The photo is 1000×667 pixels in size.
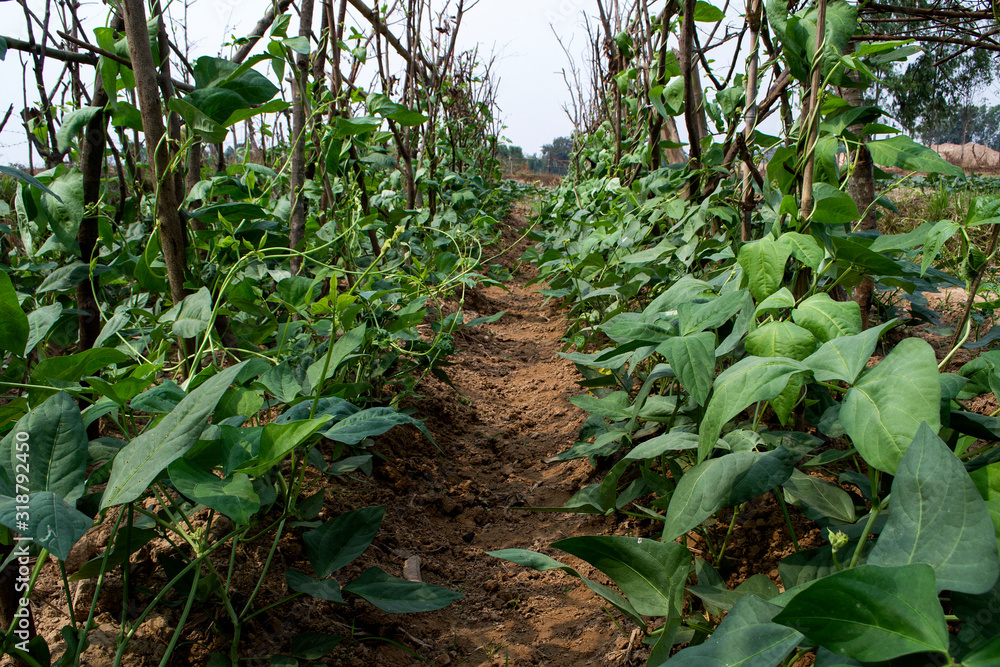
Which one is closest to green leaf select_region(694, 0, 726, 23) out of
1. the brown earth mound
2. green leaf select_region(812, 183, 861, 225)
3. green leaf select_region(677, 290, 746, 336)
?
green leaf select_region(812, 183, 861, 225)

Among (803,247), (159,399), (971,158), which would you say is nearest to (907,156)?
(803,247)

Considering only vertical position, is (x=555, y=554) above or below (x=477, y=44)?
below

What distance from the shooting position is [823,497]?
33.8 inches

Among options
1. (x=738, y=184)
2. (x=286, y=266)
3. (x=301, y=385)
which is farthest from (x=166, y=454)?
(x=738, y=184)

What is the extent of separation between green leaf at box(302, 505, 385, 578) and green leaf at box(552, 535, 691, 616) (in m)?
0.39

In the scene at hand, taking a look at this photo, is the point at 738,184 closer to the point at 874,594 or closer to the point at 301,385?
the point at 301,385

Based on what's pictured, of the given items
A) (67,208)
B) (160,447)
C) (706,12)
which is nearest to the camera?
(160,447)

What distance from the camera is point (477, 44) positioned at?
741 cm

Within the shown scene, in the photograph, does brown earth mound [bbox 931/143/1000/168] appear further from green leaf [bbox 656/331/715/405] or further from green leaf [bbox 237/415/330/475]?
green leaf [bbox 237/415/330/475]

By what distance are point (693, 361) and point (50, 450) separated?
744mm

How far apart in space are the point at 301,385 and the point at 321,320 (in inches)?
9.6

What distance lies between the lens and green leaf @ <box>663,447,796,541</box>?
70 centimetres

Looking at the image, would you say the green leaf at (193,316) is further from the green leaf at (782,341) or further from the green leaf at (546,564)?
the green leaf at (782,341)

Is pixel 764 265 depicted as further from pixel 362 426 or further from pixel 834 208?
pixel 362 426
